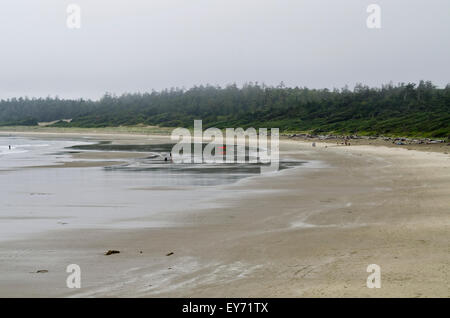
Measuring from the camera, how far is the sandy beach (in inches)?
308

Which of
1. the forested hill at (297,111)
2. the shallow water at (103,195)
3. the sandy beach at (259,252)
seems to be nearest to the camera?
the sandy beach at (259,252)

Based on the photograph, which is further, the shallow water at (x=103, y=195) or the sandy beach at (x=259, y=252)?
the shallow water at (x=103, y=195)

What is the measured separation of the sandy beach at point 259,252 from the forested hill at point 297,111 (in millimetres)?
45559

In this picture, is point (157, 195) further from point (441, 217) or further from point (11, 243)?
point (441, 217)

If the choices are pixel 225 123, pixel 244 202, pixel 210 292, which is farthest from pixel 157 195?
pixel 225 123

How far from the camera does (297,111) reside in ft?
375

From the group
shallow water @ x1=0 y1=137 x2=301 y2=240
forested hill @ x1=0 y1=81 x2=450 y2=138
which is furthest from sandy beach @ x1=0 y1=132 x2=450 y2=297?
forested hill @ x1=0 y1=81 x2=450 y2=138

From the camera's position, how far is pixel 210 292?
765 centimetres

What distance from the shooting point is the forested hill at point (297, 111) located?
77787 mm

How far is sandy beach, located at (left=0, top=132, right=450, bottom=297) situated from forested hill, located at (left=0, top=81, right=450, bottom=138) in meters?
45.6

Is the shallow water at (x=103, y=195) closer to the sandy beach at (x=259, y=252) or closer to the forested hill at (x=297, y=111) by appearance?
the sandy beach at (x=259, y=252)

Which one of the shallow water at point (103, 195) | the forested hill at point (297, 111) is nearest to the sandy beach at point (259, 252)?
the shallow water at point (103, 195)

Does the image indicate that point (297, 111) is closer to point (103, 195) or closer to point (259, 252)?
point (103, 195)
